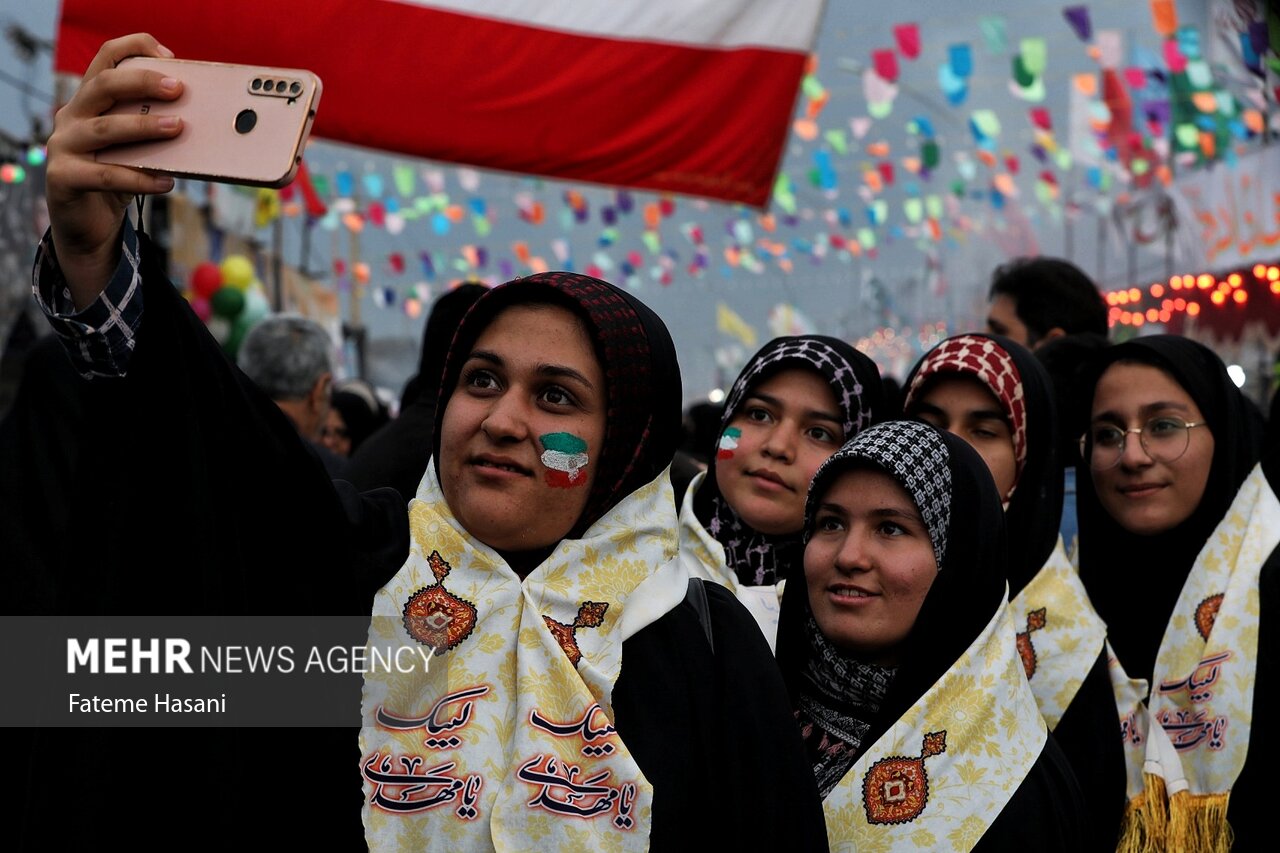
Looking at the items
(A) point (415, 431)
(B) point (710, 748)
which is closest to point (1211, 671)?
A: (B) point (710, 748)

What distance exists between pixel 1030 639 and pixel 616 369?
4.85 ft

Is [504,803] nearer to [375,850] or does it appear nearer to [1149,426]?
[375,850]

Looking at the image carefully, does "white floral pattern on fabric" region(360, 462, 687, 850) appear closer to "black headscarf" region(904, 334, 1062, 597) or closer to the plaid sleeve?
the plaid sleeve

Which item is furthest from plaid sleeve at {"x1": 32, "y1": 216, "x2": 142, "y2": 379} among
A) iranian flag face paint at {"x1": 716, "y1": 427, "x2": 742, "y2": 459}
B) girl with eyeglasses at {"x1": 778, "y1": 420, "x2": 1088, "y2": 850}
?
iranian flag face paint at {"x1": 716, "y1": 427, "x2": 742, "y2": 459}

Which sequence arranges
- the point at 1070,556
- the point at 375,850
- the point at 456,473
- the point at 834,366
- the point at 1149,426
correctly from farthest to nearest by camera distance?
the point at 1070,556, the point at 1149,426, the point at 834,366, the point at 456,473, the point at 375,850

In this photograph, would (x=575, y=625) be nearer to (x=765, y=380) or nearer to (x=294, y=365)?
(x=765, y=380)

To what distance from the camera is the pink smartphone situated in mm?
1440

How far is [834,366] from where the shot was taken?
3291mm

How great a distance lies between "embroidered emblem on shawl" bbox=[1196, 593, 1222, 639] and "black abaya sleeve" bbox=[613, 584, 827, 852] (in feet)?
5.44

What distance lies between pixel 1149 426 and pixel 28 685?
2659 millimetres

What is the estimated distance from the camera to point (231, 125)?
146cm

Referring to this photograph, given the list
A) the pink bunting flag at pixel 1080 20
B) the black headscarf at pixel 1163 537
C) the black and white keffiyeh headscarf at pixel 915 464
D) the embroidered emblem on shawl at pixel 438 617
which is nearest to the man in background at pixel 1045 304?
the black headscarf at pixel 1163 537

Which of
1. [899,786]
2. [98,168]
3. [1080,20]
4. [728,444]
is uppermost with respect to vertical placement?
[1080,20]

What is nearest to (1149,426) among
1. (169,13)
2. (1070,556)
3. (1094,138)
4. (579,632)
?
(1070,556)
